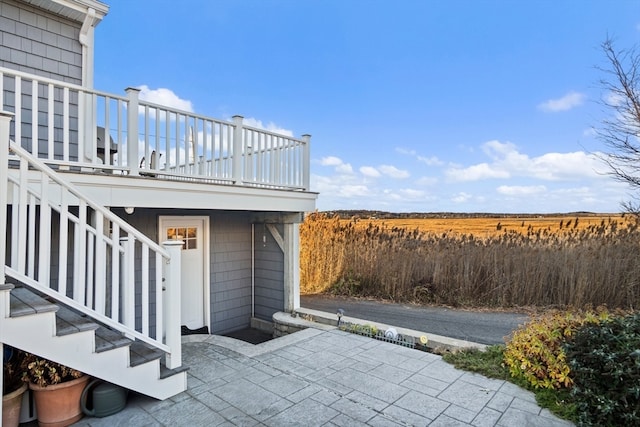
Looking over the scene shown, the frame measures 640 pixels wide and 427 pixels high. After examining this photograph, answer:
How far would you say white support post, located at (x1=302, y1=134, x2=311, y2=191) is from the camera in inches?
232

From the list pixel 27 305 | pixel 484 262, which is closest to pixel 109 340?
pixel 27 305

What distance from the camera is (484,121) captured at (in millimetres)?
8758

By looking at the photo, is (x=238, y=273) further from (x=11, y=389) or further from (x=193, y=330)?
(x=11, y=389)

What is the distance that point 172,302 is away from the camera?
3.06 meters

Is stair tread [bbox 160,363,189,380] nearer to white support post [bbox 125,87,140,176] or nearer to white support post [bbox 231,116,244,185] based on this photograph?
white support post [bbox 125,87,140,176]

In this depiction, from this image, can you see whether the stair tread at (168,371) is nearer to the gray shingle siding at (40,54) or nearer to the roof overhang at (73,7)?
the gray shingle siding at (40,54)

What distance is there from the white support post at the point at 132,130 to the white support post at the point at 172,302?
4.02 ft

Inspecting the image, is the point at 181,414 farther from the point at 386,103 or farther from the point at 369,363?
the point at 386,103

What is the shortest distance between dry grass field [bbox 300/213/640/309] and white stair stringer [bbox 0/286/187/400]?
5.36 m

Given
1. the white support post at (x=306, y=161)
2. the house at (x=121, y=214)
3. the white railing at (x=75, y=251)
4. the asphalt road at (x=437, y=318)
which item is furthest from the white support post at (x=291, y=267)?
the white railing at (x=75, y=251)

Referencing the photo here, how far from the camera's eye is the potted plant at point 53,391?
257 centimetres

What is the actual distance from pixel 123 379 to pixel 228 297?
3.42 m

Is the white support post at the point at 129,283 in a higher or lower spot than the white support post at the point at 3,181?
lower

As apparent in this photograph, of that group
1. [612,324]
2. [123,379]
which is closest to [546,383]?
[612,324]
